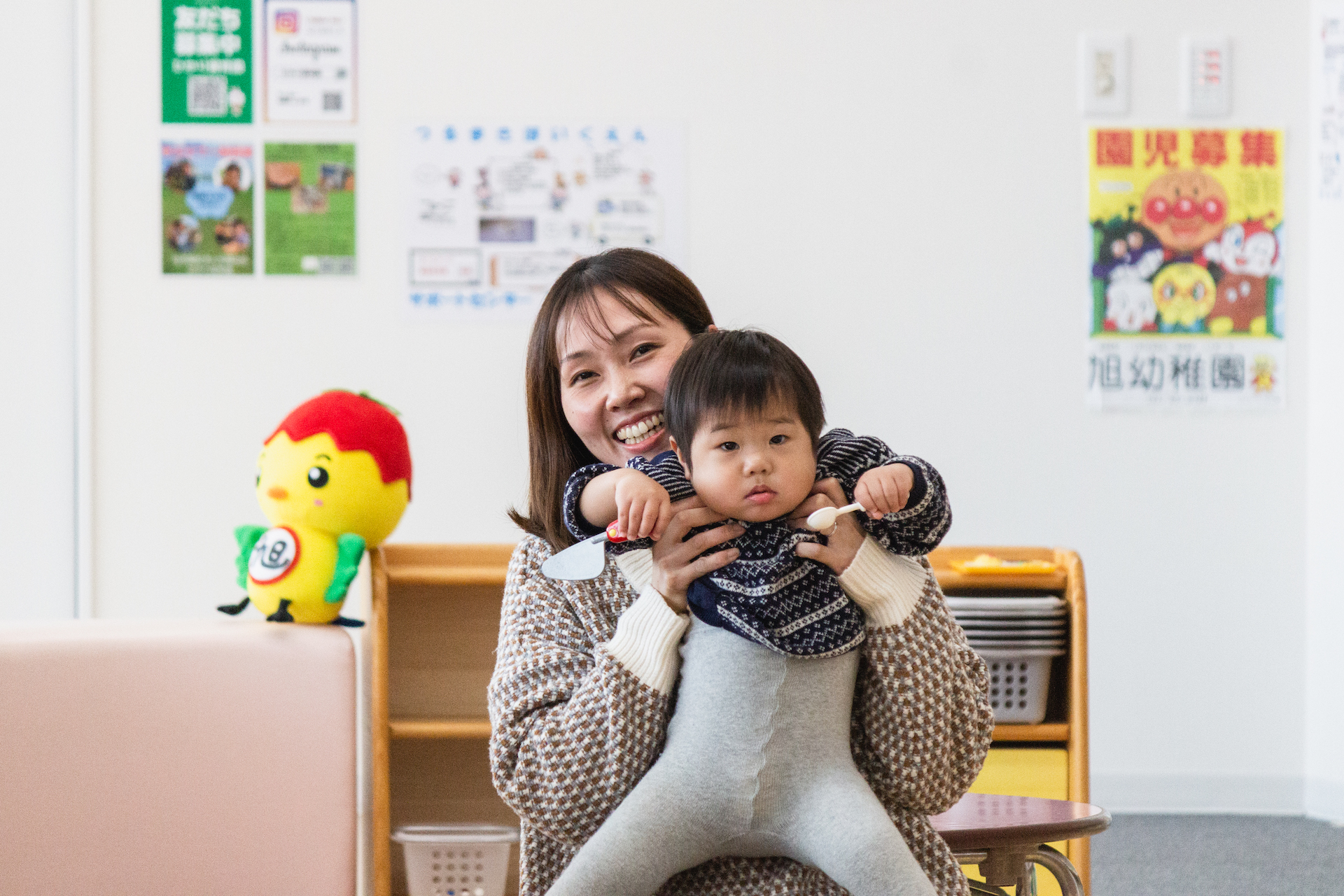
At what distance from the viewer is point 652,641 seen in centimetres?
114

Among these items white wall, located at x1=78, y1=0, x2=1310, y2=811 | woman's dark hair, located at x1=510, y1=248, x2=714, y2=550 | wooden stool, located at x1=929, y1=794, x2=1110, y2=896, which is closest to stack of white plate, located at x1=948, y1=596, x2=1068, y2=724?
wooden stool, located at x1=929, y1=794, x2=1110, y2=896

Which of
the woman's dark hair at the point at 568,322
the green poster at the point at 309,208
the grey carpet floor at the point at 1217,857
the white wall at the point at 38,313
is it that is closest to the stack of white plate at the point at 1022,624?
the grey carpet floor at the point at 1217,857

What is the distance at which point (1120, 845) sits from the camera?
3.17 metres

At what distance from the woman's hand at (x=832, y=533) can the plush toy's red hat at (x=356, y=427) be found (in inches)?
43.8

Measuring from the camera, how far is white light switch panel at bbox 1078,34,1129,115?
355 cm

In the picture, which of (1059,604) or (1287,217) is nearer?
(1059,604)

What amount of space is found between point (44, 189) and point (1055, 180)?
286 centimetres

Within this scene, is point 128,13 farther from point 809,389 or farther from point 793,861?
point 793,861

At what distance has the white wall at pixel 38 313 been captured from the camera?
3215 mm

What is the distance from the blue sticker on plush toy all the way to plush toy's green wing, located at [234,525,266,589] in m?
1.72

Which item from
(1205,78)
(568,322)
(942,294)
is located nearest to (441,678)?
(568,322)

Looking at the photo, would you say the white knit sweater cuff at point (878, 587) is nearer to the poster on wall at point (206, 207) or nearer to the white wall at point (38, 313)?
the white wall at point (38, 313)

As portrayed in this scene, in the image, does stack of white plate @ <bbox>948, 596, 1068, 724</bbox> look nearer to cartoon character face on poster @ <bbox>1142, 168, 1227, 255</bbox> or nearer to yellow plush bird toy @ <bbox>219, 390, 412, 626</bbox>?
yellow plush bird toy @ <bbox>219, 390, 412, 626</bbox>

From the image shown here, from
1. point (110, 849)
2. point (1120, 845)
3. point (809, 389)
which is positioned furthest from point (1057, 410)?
point (110, 849)
